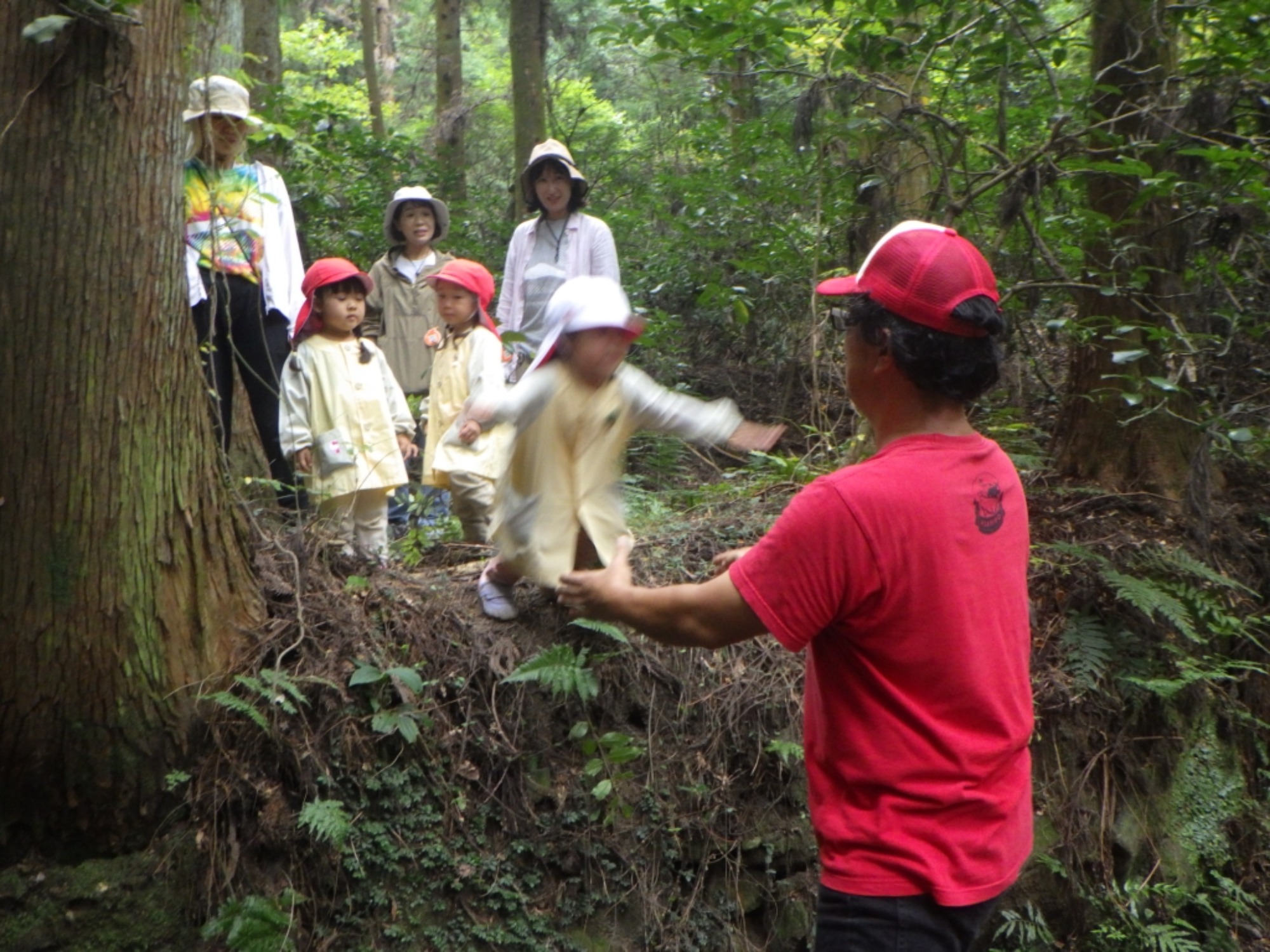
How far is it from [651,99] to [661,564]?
16.1m

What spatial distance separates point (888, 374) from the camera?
256cm

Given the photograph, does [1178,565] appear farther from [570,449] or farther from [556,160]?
[556,160]

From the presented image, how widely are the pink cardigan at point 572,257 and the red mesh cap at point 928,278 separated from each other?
4.89m

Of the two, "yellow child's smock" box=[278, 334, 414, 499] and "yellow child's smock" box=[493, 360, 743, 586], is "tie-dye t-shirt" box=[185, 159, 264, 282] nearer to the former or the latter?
"yellow child's smock" box=[278, 334, 414, 499]

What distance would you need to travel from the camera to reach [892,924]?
7.82ft

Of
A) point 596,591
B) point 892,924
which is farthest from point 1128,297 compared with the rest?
point 892,924

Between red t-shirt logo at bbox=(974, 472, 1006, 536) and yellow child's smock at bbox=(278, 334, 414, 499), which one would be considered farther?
yellow child's smock at bbox=(278, 334, 414, 499)

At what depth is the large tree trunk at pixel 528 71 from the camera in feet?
40.2

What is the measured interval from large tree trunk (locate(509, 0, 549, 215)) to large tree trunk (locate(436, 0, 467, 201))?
47.7 inches

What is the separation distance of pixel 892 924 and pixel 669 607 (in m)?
0.80

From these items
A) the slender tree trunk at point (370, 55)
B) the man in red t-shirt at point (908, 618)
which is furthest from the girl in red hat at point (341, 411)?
the slender tree trunk at point (370, 55)

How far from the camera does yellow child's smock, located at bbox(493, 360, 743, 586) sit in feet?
14.3

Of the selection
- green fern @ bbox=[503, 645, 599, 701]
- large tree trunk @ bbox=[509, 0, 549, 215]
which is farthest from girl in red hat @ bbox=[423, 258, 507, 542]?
large tree trunk @ bbox=[509, 0, 549, 215]

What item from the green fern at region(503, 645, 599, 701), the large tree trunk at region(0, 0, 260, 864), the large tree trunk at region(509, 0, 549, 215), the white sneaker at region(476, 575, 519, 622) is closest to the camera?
the large tree trunk at region(0, 0, 260, 864)
